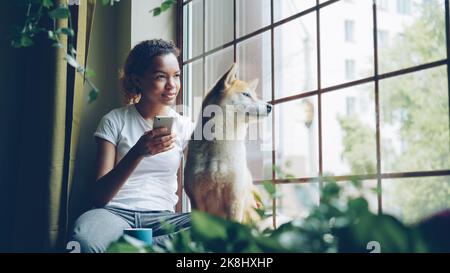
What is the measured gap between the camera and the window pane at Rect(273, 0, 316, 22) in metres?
1.34

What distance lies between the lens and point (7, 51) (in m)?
1.60

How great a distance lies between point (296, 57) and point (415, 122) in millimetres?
389

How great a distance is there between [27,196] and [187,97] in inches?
22.1

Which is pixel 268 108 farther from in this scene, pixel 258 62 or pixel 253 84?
pixel 258 62

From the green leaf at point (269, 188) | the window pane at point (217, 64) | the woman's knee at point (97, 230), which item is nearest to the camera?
the green leaf at point (269, 188)

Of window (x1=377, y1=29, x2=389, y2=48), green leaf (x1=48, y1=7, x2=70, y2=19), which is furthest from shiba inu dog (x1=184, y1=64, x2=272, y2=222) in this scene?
green leaf (x1=48, y1=7, x2=70, y2=19)

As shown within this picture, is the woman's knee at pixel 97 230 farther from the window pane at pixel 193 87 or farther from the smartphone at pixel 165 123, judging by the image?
the window pane at pixel 193 87

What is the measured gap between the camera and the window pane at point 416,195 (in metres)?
0.99

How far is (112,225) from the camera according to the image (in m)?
1.26

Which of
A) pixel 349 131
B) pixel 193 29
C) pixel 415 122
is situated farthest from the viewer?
pixel 193 29

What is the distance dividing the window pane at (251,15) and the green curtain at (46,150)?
0.46 meters

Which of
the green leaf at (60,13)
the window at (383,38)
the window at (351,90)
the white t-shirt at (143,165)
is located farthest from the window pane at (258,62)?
the green leaf at (60,13)

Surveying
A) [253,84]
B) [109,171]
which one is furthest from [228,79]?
[109,171]
